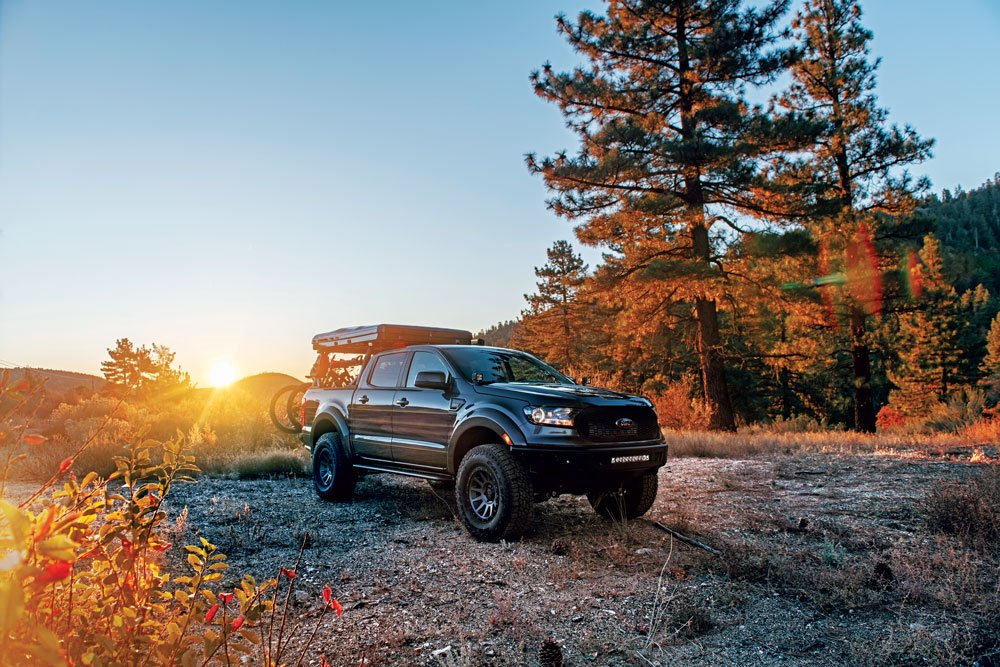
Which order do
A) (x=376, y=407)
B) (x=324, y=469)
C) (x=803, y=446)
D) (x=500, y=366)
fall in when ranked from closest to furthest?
(x=500, y=366), (x=376, y=407), (x=324, y=469), (x=803, y=446)

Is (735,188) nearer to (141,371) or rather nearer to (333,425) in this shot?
(333,425)

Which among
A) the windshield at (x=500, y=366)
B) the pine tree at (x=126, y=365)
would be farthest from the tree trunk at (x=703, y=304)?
the pine tree at (x=126, y=365)

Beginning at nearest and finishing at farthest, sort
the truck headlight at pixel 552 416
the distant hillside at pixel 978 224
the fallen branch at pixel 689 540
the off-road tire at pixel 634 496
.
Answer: the fallen branch at pixel 689 540
the truck headlight at pixel 552 416
the off-road tire at pixel 634 496
the distant hillside at pixel 978 224

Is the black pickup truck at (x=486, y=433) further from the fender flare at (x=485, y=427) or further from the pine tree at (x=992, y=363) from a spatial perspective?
the pine tree at (x=992, y=363)

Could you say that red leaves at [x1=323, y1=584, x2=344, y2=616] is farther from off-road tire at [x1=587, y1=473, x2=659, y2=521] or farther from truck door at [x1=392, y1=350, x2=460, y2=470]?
off-road tire at [x1=587, y1=473, x2=659, y2=521]

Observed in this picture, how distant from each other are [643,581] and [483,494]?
179 cm

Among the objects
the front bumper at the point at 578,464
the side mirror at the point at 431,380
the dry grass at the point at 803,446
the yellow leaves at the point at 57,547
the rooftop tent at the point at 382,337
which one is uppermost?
the rooftop tent at the point at 382,337

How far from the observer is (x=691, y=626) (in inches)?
141

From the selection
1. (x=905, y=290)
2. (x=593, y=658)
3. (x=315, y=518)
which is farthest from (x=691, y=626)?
(x=905, y=290)

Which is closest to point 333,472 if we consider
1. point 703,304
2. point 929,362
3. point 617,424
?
point 617,424

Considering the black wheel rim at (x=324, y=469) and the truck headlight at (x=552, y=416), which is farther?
the black wheel rim at (x=324, y=469)

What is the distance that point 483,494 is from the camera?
5680 millimetres

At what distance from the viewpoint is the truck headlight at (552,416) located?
5410 millimetres

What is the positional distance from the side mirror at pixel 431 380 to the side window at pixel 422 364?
0.50 m
